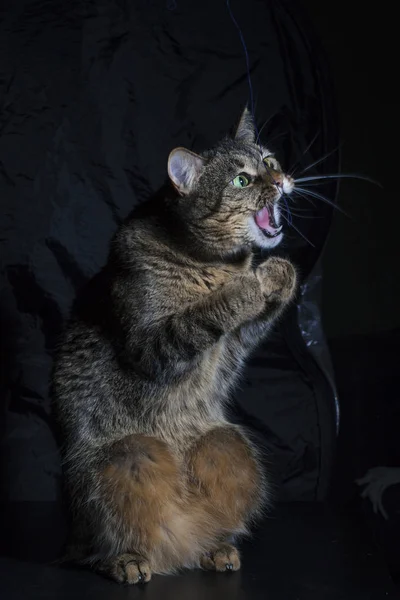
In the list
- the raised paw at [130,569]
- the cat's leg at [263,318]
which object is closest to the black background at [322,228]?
the cat's leg at [263,318]

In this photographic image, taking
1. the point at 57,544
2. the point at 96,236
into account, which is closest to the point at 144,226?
the point at 96,236

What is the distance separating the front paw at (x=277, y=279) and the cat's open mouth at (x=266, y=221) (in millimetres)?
43

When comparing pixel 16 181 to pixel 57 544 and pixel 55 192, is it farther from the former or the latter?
pixel 57 544

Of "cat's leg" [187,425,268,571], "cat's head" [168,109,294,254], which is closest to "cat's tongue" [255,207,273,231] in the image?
"cat's head" [168,109,294,254]

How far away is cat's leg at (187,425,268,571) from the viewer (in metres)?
1.56

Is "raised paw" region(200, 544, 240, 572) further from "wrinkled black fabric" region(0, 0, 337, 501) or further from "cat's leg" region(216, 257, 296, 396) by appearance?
"wrinkled black fabric" region(0, 0, 337, 501)

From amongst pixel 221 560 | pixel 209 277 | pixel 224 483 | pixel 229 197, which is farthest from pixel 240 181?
pixel 221 560

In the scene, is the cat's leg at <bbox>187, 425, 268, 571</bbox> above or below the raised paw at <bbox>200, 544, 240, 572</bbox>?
above

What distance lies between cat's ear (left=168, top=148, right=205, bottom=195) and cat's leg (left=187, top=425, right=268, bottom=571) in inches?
15.6

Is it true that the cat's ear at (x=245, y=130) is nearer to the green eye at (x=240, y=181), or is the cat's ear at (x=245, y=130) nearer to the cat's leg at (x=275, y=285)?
the green eye at (x=240, y=181)

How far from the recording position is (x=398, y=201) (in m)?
2.08

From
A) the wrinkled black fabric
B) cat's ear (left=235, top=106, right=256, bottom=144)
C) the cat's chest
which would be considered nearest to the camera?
the cat's chest

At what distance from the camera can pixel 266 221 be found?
1512mm

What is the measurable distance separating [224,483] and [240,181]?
1.56 feet
